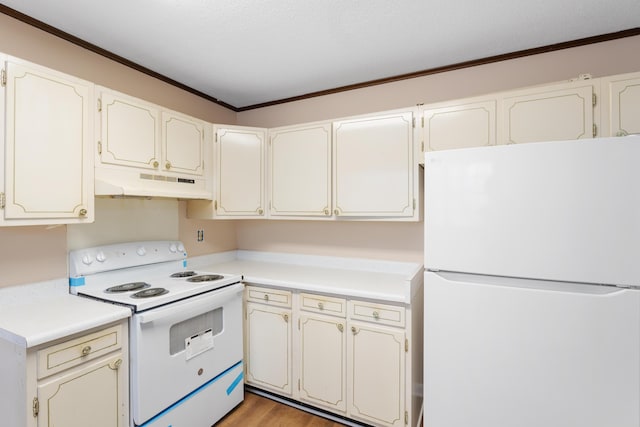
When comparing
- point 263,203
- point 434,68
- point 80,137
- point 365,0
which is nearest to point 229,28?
point 365,0

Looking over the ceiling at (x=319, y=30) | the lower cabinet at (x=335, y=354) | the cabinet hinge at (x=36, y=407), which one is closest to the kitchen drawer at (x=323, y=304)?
the lower cabinet at (x=335, y=354)

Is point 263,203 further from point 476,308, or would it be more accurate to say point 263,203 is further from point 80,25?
point 476,308

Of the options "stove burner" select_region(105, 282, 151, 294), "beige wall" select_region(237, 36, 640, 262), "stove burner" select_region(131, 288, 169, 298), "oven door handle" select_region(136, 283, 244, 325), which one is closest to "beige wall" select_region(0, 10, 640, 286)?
"beige wall" select_region(237, 36, 640, 262)

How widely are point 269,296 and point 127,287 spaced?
0.90m

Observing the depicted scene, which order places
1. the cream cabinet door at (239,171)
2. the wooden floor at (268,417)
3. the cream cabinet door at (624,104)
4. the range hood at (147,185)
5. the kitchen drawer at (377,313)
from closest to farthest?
the cream cabinet door at (624,104)
the range hood at (147,185)
the kitchen drawer at (377,313)
the wooden floor at (268,417)
the cream cabinet door at (239,171)

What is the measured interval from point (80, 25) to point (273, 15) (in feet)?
3.70

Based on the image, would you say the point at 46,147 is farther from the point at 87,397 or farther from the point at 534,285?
the point at 534,285

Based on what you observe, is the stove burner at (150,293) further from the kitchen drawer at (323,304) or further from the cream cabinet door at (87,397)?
the kitchen drawer at (323,304)

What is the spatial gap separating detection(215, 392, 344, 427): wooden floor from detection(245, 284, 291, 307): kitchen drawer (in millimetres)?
730

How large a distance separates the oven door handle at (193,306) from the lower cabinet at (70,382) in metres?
0.13

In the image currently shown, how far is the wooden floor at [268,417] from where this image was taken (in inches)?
78.3

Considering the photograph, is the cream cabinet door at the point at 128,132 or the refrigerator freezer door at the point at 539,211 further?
the cream cabinet door at the point at 128,132

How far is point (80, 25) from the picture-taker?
1.74 m

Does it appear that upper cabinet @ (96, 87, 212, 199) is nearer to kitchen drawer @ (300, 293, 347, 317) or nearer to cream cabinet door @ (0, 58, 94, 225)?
cream cabinet door @ (0, 58, 94, 225)
